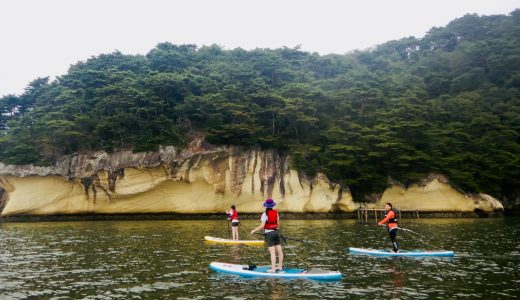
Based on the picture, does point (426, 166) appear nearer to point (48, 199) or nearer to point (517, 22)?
point (48, 199)

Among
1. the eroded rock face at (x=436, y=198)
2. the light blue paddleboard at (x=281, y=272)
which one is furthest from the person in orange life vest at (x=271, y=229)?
the eroded rock face at (x=436, y=198)

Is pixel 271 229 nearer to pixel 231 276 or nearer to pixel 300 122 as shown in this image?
pixel 231 276

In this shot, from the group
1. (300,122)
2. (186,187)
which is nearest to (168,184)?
(186,187)

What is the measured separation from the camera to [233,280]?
529 inches

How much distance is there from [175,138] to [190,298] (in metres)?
40.4

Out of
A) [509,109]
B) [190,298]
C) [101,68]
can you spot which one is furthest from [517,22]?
[190,298]

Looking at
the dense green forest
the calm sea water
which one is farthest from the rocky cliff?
the calm sea water

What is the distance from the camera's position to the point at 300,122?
53500 mm

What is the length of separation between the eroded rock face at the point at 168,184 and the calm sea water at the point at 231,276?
79.7ft

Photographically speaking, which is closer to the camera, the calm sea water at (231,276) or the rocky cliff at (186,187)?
the calm sea water at (231,276)

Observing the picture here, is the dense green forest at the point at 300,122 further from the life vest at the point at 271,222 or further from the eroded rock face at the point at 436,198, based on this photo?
the life vest at the point at 271,222

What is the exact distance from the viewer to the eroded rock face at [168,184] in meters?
48.1

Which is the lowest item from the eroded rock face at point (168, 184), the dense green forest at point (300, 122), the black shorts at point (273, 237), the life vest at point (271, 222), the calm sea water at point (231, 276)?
A: the calm sea water at point (231, 276)

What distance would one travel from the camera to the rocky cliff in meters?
48.0
